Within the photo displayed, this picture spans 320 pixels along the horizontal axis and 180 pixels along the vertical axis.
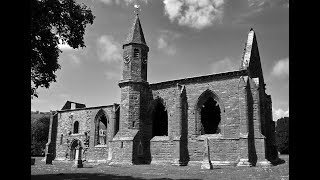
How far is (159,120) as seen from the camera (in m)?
28.4

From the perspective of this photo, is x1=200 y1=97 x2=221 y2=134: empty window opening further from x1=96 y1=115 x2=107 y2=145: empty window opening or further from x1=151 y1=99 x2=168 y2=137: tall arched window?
x1=96 y1=115 x2=107 y2=145: empty window opening

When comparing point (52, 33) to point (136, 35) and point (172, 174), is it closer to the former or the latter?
point (172, 174)

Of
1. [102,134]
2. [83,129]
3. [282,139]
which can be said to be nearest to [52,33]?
[83,129]

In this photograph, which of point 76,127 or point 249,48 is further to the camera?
point 76,127

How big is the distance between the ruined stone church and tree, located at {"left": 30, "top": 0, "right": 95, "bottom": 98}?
1158cm

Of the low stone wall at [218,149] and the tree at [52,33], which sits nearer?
the tree at [52,33]

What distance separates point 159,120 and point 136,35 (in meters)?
8.35

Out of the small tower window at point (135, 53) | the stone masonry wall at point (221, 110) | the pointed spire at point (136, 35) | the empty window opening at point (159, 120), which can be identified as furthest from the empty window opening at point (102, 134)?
the pointed spire at point (136, 35)

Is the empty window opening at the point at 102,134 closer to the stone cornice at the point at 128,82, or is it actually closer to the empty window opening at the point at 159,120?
the stone cornice at the point at 128,82

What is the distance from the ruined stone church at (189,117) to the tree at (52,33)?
38.0 feet

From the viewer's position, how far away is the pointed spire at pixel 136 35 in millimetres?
28219
